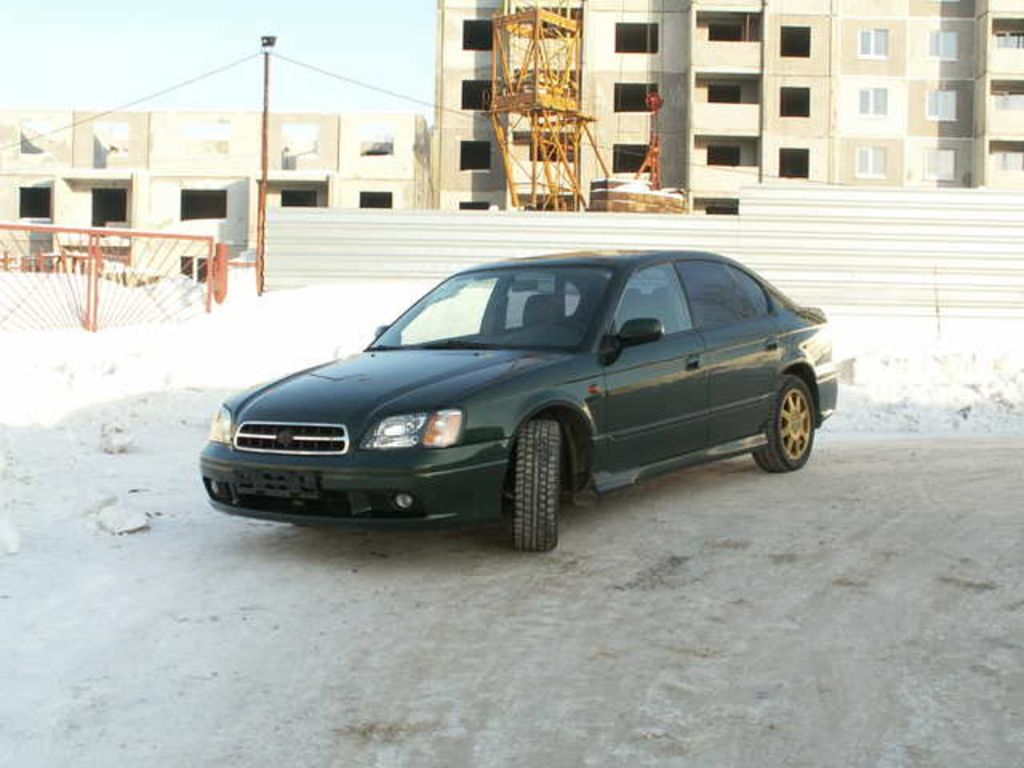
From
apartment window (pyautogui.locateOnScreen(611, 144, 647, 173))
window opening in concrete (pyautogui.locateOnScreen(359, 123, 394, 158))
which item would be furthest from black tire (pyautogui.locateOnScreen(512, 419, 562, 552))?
window opening in concrete (pyautogui.locateOnScreen(359, 123, 394, 158))

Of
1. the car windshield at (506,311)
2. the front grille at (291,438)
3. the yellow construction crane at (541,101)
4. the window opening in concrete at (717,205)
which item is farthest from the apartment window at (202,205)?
the front grille at (291,438)

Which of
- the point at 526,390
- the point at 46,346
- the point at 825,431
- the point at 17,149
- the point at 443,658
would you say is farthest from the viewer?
the point at 17,149

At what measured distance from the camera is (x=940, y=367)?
11.9 metres

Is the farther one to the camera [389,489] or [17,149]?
[17,149]

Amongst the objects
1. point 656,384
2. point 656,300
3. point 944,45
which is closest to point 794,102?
point 944,45

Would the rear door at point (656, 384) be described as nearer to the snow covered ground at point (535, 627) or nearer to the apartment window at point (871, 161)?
the snow covered ground at point (535, 627)

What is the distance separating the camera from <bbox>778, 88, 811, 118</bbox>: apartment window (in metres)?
47.3

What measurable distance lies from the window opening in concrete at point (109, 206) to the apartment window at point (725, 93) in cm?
2794

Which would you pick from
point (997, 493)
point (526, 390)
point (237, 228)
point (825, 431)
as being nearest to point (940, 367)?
point (825, 431)

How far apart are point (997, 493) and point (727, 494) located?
1.64 metres

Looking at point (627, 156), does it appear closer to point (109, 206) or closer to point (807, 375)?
point (109, 206)

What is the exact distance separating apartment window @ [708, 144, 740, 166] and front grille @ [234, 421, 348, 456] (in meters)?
44.6

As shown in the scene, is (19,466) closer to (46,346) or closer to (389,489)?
(389,489)

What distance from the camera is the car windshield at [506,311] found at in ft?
19.7
